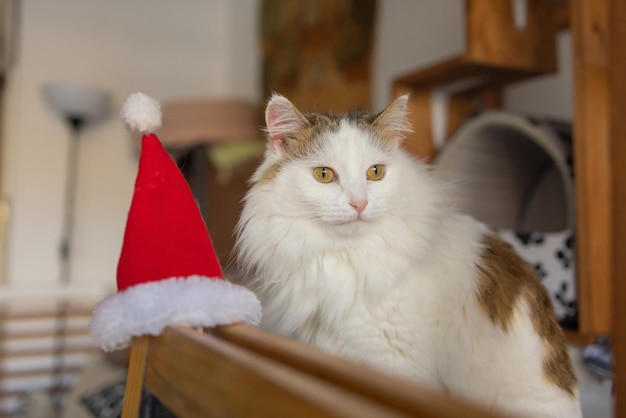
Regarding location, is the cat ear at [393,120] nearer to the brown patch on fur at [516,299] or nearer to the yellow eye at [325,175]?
the yellow eye at [325,175]

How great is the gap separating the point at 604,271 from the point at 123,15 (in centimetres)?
357

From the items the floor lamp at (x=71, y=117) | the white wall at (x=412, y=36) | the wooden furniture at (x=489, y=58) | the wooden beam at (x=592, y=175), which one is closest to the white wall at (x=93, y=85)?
the floor lamp at (x=71, y=117)

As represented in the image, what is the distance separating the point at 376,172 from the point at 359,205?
3.4 inches

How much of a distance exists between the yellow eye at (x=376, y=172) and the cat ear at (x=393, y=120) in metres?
0.07

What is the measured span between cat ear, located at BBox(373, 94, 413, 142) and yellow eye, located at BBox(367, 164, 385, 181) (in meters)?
0.07

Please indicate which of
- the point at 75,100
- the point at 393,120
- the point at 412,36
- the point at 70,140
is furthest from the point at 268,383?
the point at 70,140

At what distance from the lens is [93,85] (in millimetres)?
3594

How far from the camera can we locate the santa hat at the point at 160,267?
564 mm

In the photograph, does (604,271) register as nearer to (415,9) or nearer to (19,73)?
(415,9)

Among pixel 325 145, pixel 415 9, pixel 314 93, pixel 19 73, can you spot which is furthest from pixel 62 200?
pixel 325 145

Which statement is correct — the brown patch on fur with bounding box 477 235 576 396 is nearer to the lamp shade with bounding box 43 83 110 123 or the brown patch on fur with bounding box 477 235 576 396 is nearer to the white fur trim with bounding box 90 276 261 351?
the white fur trim with bounding box 90 276 261 351

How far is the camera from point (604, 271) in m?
1.20

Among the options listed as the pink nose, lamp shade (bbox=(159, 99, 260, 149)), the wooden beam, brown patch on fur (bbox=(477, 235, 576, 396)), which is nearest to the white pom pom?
the pink nose

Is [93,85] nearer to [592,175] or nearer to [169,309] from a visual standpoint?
[592,175]
